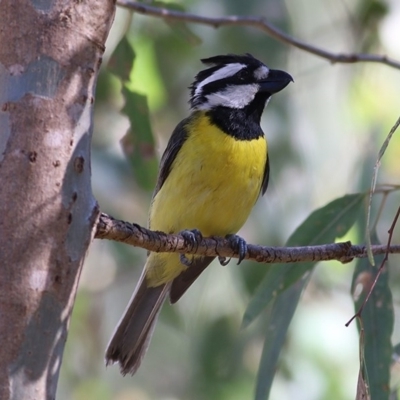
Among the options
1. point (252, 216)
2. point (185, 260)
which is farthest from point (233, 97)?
point (252, 216)

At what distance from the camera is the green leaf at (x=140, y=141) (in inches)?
121

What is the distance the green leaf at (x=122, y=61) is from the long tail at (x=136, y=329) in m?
0.80

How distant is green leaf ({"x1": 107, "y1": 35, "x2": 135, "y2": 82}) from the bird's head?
332 millimetres

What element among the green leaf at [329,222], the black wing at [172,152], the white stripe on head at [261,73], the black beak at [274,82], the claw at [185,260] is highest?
the white stripe on head at [261,73]

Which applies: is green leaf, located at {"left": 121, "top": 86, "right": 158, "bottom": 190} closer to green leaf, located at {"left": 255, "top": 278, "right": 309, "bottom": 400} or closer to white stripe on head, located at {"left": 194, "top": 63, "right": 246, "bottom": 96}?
white stripe on head, located at {"left": 194, "top": 63, "right": 246, "bottom": 96}

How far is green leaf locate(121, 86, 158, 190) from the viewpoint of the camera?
10.1 feet

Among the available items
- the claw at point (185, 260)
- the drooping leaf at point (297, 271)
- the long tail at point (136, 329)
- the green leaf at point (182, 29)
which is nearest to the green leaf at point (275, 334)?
the drooping leaf at point (297, 271)

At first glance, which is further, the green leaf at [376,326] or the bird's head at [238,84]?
the bird's head at [238,84]

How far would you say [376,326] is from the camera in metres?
2.67

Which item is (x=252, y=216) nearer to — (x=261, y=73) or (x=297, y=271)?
(x=261, y=73)

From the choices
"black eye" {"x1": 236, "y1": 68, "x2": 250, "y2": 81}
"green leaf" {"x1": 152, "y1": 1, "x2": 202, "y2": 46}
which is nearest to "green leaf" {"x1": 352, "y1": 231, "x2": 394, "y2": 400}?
"black eye" {"x1": 236, "y1": 68, "x2": 250, "y2": 81}

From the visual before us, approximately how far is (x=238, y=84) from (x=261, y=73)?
11 cm

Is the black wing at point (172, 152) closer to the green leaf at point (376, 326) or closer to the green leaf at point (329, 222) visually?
the green leaf at point (329, 222)

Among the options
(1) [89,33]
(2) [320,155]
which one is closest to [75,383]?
(2) [320,155]
